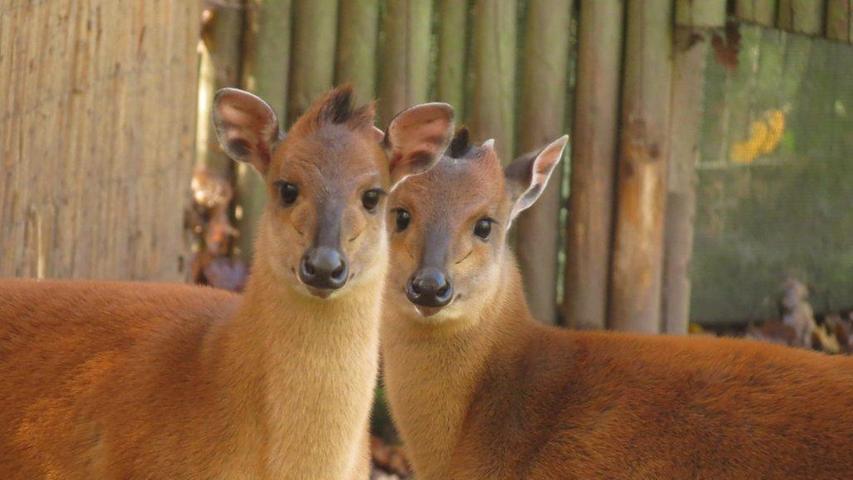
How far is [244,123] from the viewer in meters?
5.34

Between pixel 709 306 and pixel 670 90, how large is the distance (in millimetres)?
1734

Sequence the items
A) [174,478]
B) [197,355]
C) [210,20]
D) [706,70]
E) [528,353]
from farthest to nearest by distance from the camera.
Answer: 1. [706,70]
2. [210,20]
3. [528,353]
4. [197,355]
5. [174,478]

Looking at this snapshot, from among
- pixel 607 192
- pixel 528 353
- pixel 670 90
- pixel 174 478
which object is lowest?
pixel 174 478

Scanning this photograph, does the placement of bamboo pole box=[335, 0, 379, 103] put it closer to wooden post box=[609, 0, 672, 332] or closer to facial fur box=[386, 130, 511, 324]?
wooden post box=[609, 0, 672, 332]

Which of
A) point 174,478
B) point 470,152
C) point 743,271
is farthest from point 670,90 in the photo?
point 174,478

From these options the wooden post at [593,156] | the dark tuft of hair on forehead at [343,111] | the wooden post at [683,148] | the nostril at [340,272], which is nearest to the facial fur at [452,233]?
the dark tuft of hair on forehead at [343,111]

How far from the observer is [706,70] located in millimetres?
9367

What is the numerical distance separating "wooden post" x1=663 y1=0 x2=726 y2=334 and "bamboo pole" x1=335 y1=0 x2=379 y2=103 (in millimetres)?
1828

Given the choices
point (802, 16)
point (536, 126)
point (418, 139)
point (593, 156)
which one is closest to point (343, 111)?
point (418, 139)

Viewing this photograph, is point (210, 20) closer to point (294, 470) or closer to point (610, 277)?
point (610, 277)

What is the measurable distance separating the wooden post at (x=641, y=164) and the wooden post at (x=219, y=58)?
2286 millimetres

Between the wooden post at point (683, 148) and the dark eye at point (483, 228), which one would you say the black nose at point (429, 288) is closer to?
the dark eye at point (483, 228)

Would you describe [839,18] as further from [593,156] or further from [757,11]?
[593,156]

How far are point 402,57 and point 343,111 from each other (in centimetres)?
301
